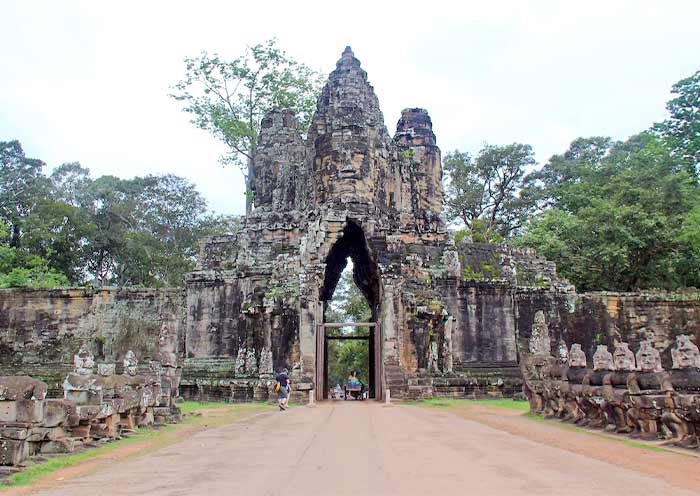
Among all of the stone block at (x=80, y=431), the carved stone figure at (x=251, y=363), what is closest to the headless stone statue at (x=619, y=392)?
the stone block at (x=80, y=431)

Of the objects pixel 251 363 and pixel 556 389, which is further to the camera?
pixel 251 363

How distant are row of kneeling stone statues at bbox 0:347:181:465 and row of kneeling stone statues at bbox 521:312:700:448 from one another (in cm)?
884

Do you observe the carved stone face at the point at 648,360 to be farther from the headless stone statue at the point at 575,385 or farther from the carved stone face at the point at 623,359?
the headless stone statue at the point at 575,385

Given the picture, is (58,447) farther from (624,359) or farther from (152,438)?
(624,359)

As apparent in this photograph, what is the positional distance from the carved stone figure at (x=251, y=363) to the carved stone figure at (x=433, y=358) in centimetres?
583

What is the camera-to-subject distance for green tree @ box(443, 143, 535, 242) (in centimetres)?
4844

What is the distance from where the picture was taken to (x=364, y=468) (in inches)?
311

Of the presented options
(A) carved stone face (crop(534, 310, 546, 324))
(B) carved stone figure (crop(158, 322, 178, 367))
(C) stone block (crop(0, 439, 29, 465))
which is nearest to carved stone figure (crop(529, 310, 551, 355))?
(A) carved stone face (crop(534, 310, 546, 324))

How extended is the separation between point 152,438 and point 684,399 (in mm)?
8898

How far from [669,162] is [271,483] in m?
32.0

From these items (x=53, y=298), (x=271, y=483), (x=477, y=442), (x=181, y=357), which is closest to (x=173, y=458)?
(x=271, y=483)

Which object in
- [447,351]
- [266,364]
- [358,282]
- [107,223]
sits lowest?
[266,364]

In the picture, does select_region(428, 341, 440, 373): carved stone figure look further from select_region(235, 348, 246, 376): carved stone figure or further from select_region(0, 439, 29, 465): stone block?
select_region(0, 439, 29, 465): stone block

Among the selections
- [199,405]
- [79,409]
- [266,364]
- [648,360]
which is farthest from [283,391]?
[648,360]
